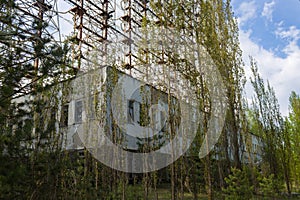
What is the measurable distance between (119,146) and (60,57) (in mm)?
2872

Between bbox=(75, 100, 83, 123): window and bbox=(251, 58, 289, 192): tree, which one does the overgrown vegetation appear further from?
bbox=(75, 100, 83, 123): window

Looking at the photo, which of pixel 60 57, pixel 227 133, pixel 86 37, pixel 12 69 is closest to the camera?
pixel 12 69

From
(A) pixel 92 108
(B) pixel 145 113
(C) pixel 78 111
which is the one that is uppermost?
(C) pixel 78 111

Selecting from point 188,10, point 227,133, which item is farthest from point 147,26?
point 227,133

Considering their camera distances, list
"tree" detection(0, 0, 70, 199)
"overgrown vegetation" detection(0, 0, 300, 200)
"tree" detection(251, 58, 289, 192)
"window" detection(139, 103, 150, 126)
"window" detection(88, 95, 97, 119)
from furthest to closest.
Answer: "tree" detection(251, 58, 289, 192) < "window" detection(88, 95, 97, 119) < "window" detection(139, 103, 150, 126) < "overgrown vegetation" detection(0, 0, 300, 200) < "tree" detection(0, 0, 70, 199)

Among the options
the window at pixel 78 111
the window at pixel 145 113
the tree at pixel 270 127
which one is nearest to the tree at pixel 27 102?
the window at pixel 145 113

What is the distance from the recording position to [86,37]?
13.5 metres

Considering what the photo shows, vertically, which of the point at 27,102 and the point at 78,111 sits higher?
the point at 78,111

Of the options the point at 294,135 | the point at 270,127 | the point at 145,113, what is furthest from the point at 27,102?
the point at 294,135

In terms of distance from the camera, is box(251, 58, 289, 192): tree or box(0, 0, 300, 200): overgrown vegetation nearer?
box(0, 0, 300, 200): overgrown vegetation

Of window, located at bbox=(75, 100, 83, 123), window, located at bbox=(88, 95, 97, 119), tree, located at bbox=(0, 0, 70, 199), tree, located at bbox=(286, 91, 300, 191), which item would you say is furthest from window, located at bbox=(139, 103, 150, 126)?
tree, located at bbox=(286, 91, 300, 191)

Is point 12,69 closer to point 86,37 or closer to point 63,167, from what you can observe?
point 63,167

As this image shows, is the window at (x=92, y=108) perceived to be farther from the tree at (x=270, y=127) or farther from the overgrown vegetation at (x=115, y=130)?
the tree at (x=270, y=127)

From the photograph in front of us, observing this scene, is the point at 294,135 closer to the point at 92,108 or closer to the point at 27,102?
the point at 92,108
